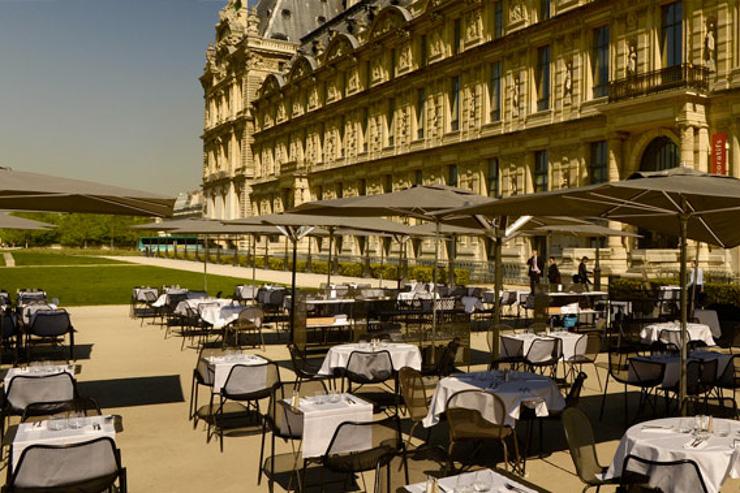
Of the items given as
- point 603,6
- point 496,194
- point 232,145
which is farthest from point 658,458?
point 232,145

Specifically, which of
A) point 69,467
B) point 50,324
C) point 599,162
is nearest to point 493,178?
point 599,162

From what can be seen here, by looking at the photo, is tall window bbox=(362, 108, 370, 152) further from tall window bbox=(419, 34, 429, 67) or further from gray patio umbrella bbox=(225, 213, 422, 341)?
gray patio umbrella bbox=(225, 213, 422, 341)

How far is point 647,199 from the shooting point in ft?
23.8

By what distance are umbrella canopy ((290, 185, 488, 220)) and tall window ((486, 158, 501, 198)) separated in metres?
29.4

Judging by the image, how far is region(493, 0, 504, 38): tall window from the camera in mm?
39250

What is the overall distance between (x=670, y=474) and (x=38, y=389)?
20.7ft

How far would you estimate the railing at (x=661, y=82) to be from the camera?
27797mm

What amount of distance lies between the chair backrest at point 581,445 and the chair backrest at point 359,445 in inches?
54.0

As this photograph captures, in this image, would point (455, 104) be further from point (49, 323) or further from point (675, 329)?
point (49, 323)

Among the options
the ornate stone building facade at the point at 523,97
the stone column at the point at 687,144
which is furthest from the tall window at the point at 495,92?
the stone column at the point at 687,144

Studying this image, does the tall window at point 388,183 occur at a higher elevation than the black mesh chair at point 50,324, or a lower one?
higher

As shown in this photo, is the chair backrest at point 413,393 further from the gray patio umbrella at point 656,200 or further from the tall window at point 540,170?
the tall window at point 540,170

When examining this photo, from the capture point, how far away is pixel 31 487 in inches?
202

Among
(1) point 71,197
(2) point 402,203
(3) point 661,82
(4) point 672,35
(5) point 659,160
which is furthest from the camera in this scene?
(5) point 659,160
